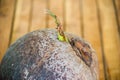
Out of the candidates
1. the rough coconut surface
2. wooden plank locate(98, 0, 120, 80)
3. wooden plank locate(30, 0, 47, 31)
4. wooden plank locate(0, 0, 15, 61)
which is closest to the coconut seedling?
the rough coconut surface

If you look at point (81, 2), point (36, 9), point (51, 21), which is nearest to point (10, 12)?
point (36, 9)

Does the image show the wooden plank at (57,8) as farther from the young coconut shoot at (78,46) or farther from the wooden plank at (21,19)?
the young coconut shoot at (78,46)

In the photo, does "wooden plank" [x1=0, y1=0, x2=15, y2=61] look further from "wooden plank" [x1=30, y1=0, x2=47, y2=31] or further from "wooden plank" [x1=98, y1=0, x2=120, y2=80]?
"wooden plank" [x1=98, y1=0, x2=120, y2=80]

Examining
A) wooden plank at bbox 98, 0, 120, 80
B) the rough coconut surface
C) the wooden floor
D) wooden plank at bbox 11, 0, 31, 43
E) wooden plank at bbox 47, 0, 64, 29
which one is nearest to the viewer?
the rough coconut surface

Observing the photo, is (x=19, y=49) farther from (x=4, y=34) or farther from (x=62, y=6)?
(x=62, y=6)

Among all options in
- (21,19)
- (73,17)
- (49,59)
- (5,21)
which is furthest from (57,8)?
(49,59)

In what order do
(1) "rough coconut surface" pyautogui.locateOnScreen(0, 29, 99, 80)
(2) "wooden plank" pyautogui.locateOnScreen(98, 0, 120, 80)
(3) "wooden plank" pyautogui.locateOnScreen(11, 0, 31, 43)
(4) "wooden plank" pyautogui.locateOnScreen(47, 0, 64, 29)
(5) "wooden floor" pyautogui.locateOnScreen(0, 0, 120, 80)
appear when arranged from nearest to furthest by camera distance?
(1) "rough coconut surface" pyautogui.locateOnScreen(0, 29, 99, 80) → (2) "wooden plank" pyautogui.locateOnScreen(98, 0, 120, 80) → (5) "wooden floor" pyautogui.locateOnScreen(0, 0, 120, 80) → (3) "wooden plank" pyautogui.locateOnScreen(11, 0, 31, 43) → (4) "wooden plank" pyautogui.locateOnScreen(47, 0, 64, 29)

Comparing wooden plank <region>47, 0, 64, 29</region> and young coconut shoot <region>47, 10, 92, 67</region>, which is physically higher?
wooden plank <region>47, 0, 64, 29</region>

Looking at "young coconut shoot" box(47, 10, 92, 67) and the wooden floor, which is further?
the wooden floor
